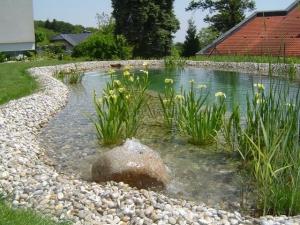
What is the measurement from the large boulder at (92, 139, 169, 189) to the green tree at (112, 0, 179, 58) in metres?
24.3

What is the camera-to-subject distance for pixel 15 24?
106 feet

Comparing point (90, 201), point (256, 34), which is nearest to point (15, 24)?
point (256, 34)

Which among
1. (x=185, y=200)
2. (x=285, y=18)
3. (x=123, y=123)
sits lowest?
(x=185, y=200)

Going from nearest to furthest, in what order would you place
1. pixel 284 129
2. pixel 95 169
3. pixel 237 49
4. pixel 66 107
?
pixel 284 129 < pixel 95 169 < pixel 66 107 < pixel 237 49

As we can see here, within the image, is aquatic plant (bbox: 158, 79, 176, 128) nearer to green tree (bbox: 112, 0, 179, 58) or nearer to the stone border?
the stone border

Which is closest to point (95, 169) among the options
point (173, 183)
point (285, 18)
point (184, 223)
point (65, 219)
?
point (173, 183)

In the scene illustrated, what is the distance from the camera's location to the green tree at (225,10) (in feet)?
111

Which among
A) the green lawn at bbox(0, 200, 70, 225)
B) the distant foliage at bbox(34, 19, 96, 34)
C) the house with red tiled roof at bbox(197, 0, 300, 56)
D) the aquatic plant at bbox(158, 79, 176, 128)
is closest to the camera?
the green lawn at bbox(0, 200, 70, 225)

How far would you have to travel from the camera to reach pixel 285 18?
23875 millimetres

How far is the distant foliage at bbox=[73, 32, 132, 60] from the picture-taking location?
25.3 m

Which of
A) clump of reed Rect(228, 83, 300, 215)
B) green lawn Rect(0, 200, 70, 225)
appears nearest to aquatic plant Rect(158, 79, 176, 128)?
clump of reed Rect(228, 83, 300, 215)

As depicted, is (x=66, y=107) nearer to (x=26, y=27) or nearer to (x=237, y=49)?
(x=237, y=49)

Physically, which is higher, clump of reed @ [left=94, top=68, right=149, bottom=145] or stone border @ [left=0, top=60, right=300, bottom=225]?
clump of reed @ [left=94, top=68, right=149, bottom=145]

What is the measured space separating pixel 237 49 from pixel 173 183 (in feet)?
63.3
